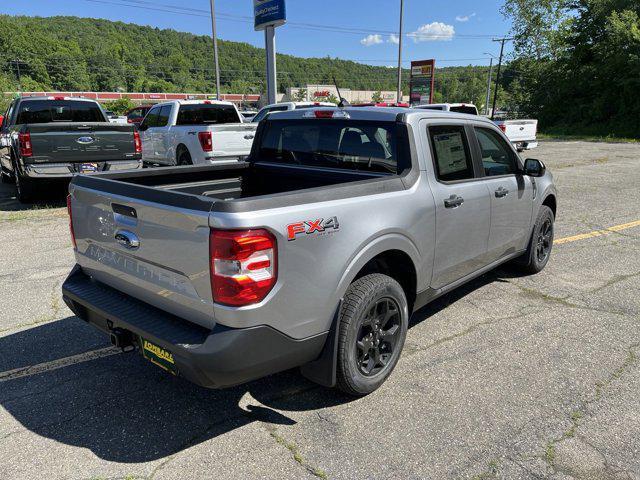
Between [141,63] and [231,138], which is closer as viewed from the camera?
[231,138]

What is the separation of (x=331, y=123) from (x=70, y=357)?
104 inches

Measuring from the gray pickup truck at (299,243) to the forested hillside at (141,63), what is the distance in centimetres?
11742

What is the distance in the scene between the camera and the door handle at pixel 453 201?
360 cm

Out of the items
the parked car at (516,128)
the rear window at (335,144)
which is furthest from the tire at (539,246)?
the parked car at (516,128)

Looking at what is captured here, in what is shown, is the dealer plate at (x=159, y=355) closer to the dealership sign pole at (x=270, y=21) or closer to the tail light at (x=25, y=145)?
the tail light at (x=25, y=145)

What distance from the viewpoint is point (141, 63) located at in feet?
421

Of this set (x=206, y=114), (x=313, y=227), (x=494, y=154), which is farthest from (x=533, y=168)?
(x=206, y=114)

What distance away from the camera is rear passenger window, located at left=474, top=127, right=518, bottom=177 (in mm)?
4277

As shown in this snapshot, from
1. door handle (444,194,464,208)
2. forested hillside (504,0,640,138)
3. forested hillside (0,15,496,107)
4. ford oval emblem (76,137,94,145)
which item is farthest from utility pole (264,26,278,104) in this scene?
forested hillside (0,15,496,107)

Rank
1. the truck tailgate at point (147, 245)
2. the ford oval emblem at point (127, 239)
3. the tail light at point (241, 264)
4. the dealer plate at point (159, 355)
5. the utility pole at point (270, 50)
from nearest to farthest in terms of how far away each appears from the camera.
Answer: the tail light at point (241, 264) < the truck tailgate at point (147, 245) < the dealer plate at point (159, 355) < the ford oval emblem at point (127, 239) < the utility pole at point (270, 50)

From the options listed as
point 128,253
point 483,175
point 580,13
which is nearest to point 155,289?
Answer: point 128,253

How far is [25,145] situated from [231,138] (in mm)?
3739

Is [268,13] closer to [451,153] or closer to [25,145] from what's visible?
[25,145]

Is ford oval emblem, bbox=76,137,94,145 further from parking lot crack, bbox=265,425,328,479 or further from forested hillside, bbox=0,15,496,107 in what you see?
forested hillside, bbox=0,15,496,107
